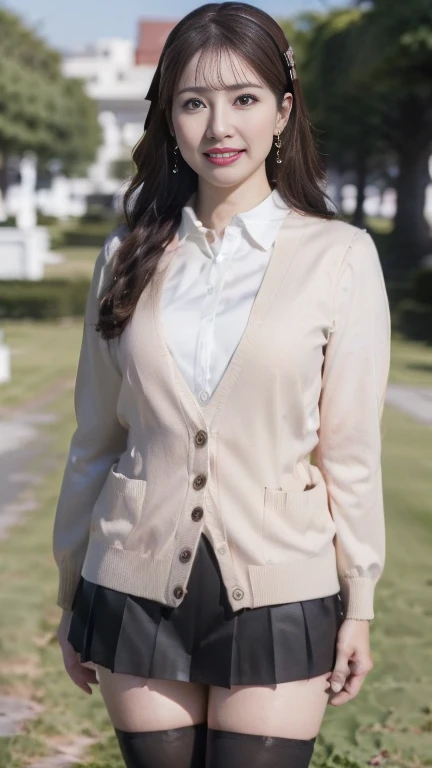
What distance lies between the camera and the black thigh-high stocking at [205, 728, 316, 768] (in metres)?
2.20

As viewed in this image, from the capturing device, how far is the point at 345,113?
43.3m

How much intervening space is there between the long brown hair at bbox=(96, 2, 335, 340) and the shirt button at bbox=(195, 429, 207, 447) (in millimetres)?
265

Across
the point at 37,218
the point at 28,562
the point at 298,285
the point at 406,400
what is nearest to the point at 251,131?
the point at 298,285

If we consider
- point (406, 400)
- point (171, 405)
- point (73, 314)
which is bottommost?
point (73, 314)

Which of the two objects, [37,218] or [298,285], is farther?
[37,218]

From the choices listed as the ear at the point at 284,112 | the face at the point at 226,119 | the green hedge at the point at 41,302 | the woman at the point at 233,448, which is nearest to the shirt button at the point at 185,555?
the woman at the point at 233,448

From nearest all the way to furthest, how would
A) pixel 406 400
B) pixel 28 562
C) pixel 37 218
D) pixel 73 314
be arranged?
pixel 28 562, pixel 406 400, pixel 73 314, pixel 37 218

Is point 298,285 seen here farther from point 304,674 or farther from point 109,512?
point 304,674

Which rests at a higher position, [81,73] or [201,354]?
[201,354]

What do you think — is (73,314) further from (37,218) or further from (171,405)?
(37,218)

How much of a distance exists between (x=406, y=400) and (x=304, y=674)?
9881 millimetres

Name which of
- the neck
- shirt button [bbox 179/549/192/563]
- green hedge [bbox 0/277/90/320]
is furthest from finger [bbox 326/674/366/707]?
green hedge [bbox 0/277/90/320]

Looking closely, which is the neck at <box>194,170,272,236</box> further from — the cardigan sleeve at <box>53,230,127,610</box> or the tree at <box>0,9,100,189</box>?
the tree at <box>0,9,100,189</box>

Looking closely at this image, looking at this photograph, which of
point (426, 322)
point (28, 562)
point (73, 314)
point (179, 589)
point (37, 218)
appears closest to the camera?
point (179, 589)
